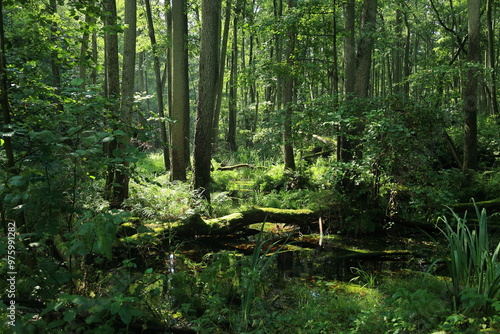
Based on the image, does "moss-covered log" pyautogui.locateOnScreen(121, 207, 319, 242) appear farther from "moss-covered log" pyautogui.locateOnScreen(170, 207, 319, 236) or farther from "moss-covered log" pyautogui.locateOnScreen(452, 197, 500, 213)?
"moss-covered log" pyautogui.locateOnScreen(452, 197, 500, 213)

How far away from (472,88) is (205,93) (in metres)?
6.56

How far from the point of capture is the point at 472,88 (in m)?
8.31

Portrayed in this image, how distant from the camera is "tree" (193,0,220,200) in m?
7.43

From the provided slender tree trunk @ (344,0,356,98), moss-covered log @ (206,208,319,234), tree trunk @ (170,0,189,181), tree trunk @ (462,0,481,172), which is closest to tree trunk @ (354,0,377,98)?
slender tree trunk @ (344,0,356,98)

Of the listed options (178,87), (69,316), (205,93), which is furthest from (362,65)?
(69,316)

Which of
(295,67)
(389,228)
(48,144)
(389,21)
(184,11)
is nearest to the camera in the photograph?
(48,144)

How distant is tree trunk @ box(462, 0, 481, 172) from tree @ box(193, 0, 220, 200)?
615 centimetres

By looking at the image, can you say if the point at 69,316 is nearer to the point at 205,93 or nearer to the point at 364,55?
the point at 205,93

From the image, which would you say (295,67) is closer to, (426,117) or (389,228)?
(426,117)

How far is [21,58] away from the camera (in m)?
2.75

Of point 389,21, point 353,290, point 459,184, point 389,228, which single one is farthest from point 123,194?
point 389,21

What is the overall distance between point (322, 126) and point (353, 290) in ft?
12.3

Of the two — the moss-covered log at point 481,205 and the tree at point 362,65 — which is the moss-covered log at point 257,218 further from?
the moss-covered log at point 481,205

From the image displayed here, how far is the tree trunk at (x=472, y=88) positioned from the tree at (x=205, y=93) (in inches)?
242
